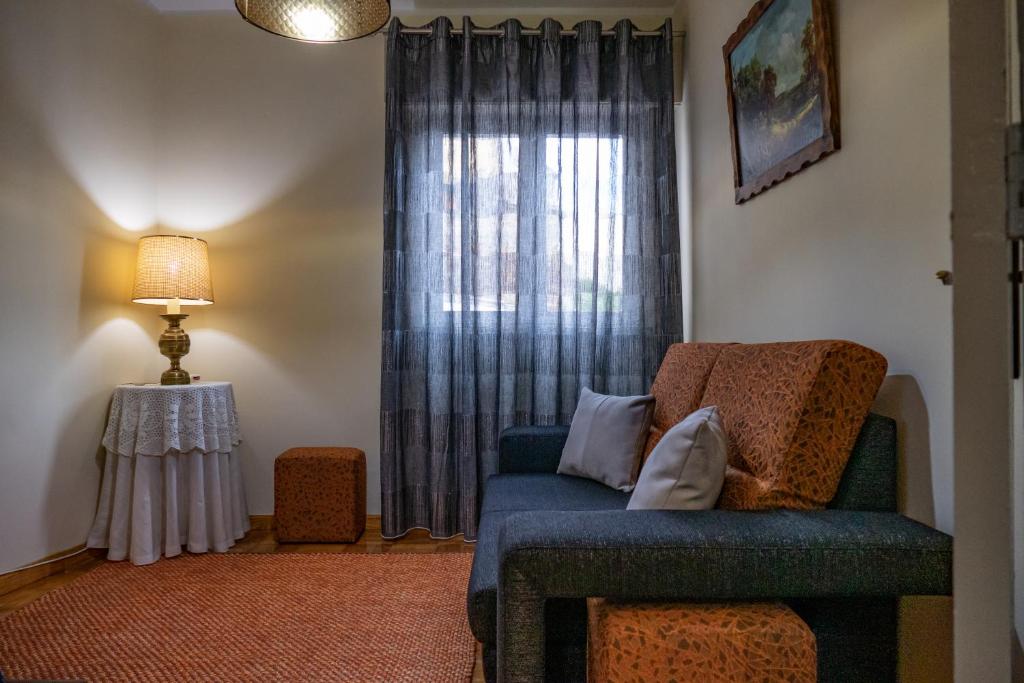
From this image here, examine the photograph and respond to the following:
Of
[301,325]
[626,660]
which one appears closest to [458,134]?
[301,325]

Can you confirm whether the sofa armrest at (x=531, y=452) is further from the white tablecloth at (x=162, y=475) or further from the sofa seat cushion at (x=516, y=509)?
the white tablecloth at (x=162, y=475)

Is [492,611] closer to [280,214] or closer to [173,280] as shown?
[173,280]

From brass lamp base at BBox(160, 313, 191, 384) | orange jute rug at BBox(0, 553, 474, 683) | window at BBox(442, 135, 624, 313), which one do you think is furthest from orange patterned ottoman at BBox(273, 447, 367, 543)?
window at BBox(442, 135, 624, 313)

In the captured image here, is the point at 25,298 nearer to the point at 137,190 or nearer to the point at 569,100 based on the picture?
the point at 137,190

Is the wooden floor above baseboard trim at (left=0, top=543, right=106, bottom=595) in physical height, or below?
below

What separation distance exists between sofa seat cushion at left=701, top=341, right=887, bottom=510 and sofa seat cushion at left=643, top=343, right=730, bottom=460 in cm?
52

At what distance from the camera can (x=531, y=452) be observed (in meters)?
2.29

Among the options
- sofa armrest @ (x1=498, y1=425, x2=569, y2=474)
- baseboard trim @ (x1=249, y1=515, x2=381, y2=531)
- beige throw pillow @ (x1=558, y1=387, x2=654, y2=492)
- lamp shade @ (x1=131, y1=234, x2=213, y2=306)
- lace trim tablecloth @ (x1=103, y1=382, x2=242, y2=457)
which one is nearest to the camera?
beige throw pillow @ (x1=558, y1=387, x2=654, y2=492)

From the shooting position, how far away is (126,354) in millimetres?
2748

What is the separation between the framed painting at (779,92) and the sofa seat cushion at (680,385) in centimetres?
66

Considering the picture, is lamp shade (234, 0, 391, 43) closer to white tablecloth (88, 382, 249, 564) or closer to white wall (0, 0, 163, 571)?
white wall (0, 0, 163, 571)

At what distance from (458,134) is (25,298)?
82.4 inches

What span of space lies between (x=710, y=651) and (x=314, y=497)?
2206 millimetres

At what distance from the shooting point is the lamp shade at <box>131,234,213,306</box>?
2.54 metres
